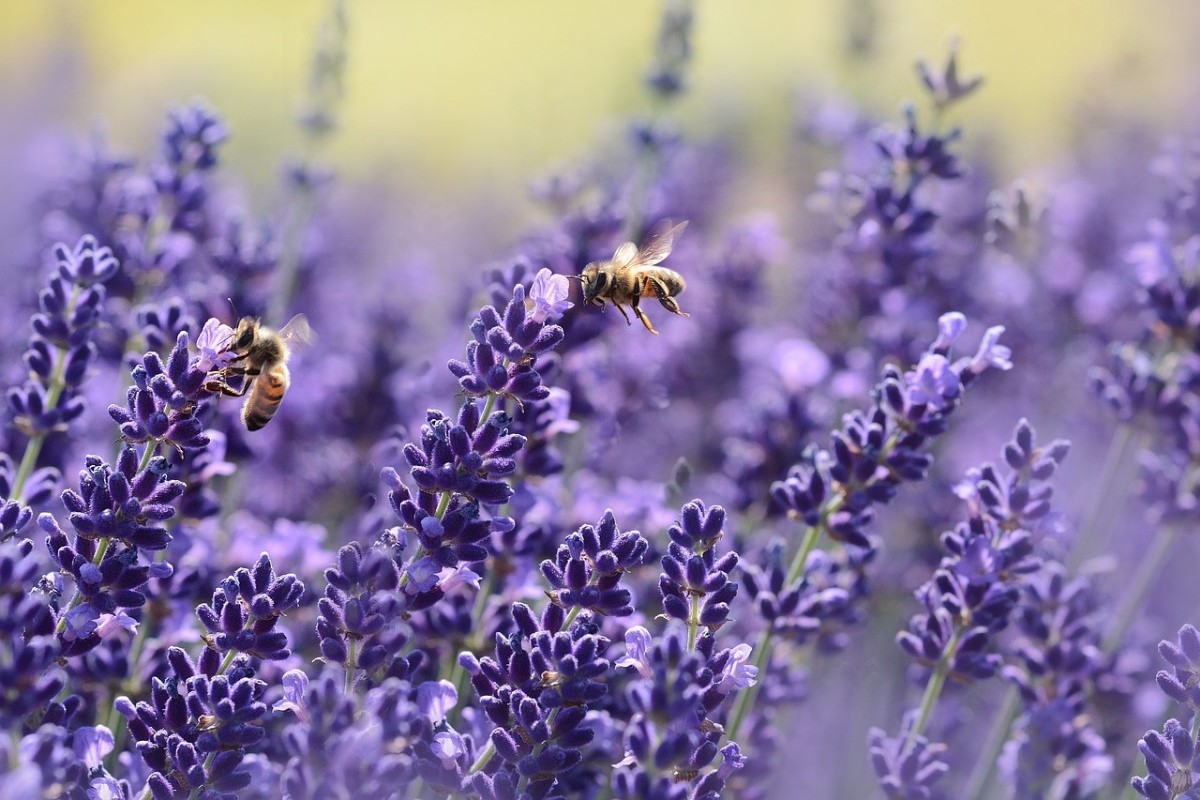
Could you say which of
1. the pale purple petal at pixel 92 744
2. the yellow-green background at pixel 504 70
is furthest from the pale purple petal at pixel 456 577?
the yellow-green background at pixel 504 70

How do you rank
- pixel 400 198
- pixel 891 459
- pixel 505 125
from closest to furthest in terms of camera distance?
1. pixel 891 459
2. pixel 400 198
3. pixel 505 125

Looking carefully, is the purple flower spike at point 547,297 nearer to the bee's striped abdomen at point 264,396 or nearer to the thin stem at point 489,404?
the thin stem at point 489,404

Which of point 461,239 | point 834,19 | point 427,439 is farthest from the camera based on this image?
point 461,239

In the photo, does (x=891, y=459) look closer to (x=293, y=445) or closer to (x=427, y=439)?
(x=427, y=439)

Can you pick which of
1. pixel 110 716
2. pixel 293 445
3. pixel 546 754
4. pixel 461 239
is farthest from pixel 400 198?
pixel 546 754

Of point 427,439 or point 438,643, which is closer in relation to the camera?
point 427,439

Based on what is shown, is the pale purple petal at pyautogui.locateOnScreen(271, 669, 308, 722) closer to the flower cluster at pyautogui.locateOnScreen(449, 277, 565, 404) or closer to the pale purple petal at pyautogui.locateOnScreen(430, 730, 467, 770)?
the pale purple petal at pyautogui.locateOnScreen(430, 730, 467, 770)
